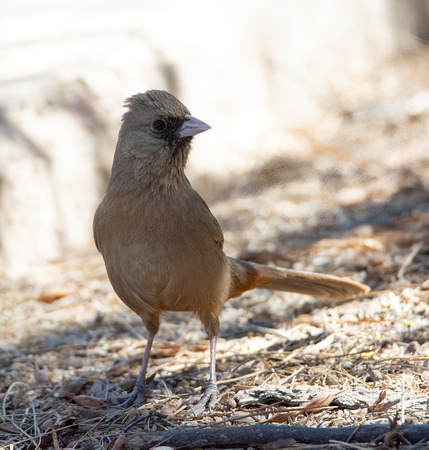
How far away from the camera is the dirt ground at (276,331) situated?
10.2 feet

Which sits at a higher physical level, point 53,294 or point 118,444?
point 53,294

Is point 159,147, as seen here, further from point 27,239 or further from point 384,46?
point 384,46

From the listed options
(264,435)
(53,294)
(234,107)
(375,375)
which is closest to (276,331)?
(375,375)

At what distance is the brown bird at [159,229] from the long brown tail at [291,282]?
0.35 m

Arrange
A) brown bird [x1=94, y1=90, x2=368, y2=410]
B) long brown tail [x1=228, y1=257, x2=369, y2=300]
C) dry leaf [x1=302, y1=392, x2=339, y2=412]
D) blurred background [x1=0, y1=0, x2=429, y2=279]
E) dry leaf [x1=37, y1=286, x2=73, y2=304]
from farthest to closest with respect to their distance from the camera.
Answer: blurred background [x1=0, y1=0, x2=429, y2=279], dry leaf [x1=37, y1=286, x2=73, y2=304], long brown tail [x1=228, y1=257, x2=369, y2=300], brown bird [x1=94, y1=90, x2=368, y2=410], dry leaf [x1=302, y1=392, x2=339, y2=412]

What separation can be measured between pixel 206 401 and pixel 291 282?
130 cm

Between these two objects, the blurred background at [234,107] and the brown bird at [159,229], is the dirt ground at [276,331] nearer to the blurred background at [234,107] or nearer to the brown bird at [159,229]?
the blurred background at [234,107]

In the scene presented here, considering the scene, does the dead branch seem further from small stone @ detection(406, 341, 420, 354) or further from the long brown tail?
the long brown tail

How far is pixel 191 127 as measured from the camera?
366 centimetres

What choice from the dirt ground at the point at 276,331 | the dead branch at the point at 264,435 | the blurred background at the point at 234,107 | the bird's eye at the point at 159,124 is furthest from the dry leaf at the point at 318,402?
the blurred background at the point at 234,107

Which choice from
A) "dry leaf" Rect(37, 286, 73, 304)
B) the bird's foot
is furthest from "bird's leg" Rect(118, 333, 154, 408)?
"dry leaf" Rect(37, 286, 73, 304)

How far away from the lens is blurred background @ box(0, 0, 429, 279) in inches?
244

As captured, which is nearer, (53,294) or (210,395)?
(210,395)

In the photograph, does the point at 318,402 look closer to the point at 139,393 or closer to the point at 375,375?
the point at 375,375
